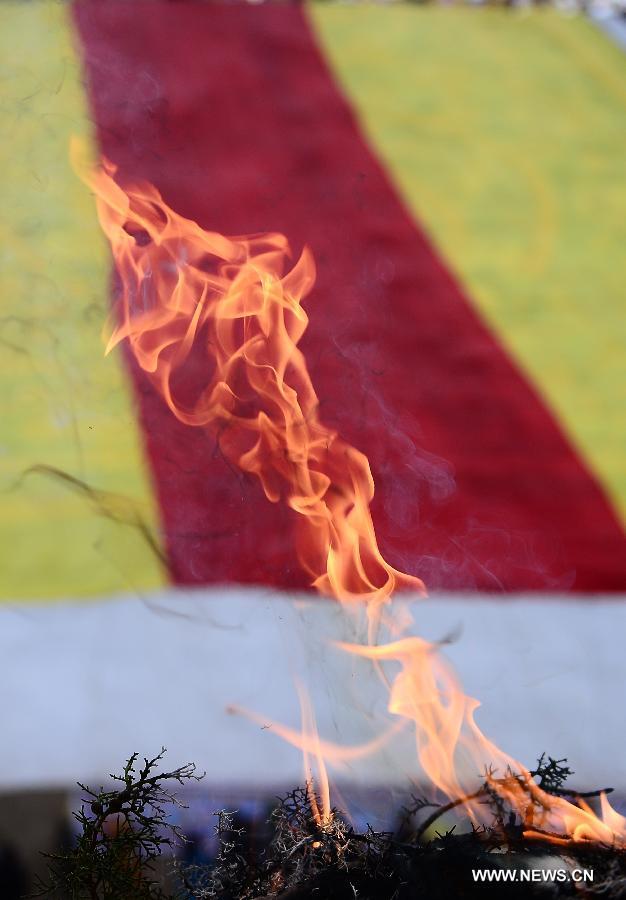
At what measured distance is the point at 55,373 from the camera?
180cm

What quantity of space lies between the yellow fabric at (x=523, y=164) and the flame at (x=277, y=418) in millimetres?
629

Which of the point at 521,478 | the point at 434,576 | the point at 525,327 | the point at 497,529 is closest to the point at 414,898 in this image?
the point at 434,576

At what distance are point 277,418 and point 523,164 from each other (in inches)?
56.3

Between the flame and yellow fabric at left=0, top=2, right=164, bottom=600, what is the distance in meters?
0.16

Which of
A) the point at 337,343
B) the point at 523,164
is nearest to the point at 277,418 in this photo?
the point at 337,343

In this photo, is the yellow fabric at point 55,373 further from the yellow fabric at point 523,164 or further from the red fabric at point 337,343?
the yellow fabric at point 523,164

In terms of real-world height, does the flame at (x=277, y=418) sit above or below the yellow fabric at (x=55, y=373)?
above

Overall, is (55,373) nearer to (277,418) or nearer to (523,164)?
(277,418)

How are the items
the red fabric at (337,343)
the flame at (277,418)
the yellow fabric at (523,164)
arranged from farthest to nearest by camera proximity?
the yellow fabric at (523,164) → the red fabric at (337,343) → the flame at (277,418)

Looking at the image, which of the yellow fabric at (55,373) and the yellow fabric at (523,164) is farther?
the yellow fabric at (523,164)

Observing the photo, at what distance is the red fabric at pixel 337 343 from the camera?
1560 millimetres

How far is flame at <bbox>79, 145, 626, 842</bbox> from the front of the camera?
1.14m

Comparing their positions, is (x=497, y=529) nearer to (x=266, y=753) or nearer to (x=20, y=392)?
(x=266, y=753)

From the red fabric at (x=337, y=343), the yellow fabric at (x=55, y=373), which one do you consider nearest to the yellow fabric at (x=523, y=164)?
the red fabric at (x=337, y=343)
